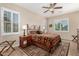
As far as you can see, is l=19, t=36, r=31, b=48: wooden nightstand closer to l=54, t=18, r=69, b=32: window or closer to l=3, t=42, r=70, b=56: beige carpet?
l=3, t=42, r=70, b=56: beige carpet

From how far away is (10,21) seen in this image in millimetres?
1867

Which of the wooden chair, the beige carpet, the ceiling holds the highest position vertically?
the ceiling

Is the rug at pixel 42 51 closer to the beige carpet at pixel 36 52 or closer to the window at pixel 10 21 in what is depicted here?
the beige carpet at pixel 36 52

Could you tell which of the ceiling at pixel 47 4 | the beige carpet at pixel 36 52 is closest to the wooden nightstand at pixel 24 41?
the beige carpet at pixel 36 52

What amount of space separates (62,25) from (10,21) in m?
1.12

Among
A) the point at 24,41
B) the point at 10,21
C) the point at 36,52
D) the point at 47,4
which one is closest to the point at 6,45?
the point at 24,41

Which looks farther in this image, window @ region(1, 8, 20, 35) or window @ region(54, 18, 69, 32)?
window @ region(54, 18, 69, 32)

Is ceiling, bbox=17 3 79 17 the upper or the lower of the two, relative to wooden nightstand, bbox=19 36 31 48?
upper

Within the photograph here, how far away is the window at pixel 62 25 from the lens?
198 centimetres

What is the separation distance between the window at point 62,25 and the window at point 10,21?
0.83 m

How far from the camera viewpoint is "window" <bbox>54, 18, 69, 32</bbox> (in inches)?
78.0

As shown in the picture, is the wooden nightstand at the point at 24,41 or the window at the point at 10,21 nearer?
the window at the point at 10,21

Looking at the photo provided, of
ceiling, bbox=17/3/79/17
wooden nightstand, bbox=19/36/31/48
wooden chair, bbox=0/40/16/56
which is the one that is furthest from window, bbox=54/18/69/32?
wooden chair, bbox=0/40/16/56

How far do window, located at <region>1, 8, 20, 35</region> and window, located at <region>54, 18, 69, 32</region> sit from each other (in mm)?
832
